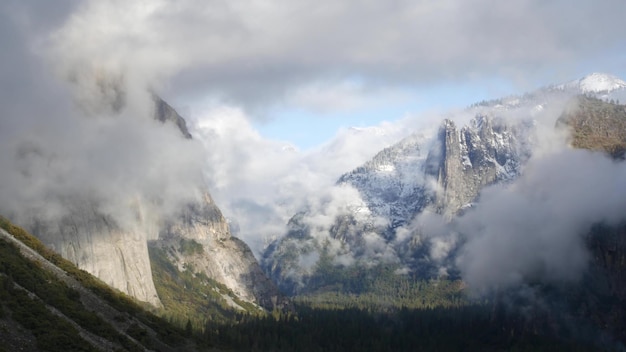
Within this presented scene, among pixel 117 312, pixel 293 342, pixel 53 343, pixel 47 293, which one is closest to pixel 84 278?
pixel 117 312

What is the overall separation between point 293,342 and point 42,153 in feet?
317

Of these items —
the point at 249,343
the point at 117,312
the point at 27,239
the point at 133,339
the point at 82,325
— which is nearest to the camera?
the point at 82,325

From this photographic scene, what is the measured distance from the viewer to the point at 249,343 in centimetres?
17575

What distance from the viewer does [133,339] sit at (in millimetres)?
86438

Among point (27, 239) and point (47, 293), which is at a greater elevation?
point (27, 239)

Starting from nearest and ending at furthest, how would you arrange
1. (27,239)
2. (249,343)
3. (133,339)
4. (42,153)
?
(133,339) → (27,239) → (249,343) → (42,153)

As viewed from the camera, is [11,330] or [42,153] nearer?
[11,330]

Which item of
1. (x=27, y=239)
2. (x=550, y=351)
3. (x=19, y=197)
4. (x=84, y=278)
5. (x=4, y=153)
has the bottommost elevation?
(x=550, y=351)

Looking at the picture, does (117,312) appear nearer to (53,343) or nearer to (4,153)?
(53,343)

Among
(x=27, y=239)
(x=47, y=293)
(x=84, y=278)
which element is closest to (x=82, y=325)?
(x=47, y=293)

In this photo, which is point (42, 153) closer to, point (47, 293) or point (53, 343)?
point (47, 293)

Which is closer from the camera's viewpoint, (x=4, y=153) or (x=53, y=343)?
(x=53, y=343)

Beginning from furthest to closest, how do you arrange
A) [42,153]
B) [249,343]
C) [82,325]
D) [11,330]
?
[42,153], [249,343], [82,325], [11,330]

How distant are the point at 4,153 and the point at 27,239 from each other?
8921cm
